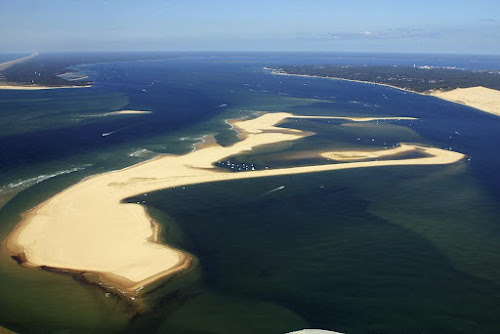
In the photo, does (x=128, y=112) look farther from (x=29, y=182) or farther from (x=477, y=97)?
(x=477, y=97)

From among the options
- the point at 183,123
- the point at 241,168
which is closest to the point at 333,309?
the point at 241,168

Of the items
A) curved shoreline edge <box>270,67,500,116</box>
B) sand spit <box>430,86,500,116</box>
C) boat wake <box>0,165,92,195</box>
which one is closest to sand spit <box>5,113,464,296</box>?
boat wake <box>0,165,92,195</box>

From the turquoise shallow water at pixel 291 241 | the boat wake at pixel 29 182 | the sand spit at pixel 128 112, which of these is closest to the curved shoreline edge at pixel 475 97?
the turquoise shallow water at pixel 291 241

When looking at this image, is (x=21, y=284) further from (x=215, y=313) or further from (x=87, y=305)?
(x=215, y=313)

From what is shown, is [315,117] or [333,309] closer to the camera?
[333,309]

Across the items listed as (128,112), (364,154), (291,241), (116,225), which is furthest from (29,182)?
(128,112)

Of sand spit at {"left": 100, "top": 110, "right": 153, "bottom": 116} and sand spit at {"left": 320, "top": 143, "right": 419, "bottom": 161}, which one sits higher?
sand spit at {"left": 100, "top": 110, "right": 153, "bottom": 116}

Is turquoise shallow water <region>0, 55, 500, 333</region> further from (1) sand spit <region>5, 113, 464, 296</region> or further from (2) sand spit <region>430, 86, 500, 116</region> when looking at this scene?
(2) sand spit <region>430, 86, 500, 116</region>

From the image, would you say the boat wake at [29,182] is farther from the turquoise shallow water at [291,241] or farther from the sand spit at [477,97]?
the sand spit at [477,97]
